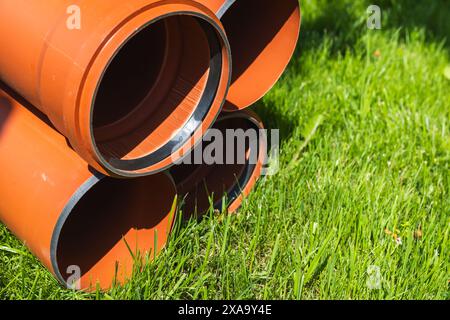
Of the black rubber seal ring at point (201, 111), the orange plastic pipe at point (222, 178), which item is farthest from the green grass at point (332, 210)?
the black rubber seal ring at point (201, 111)

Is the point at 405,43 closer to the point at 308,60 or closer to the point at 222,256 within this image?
the point at 308,60

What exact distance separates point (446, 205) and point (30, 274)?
148 centimetres

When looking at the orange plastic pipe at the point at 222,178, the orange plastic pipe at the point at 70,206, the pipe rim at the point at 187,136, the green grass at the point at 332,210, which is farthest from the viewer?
the orange plastic pipe at the point at 222,178

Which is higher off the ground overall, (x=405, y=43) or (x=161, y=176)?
(x=405, y=43)

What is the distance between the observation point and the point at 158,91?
205 cm

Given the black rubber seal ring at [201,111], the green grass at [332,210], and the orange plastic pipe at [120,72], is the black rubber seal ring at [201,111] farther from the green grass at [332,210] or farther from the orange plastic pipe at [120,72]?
the green grass at [332,210]

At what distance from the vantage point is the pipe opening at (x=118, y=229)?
6.59 ft

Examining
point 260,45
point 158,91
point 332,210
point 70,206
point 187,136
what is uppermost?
point 260,45

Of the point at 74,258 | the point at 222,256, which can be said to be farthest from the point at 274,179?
the point at 74,258

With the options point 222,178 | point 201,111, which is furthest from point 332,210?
point 201,111

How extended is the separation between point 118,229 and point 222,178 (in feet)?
1.58

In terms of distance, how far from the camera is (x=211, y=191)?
2.38 meters

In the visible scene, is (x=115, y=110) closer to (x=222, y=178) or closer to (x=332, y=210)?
(x=222, y=178)
